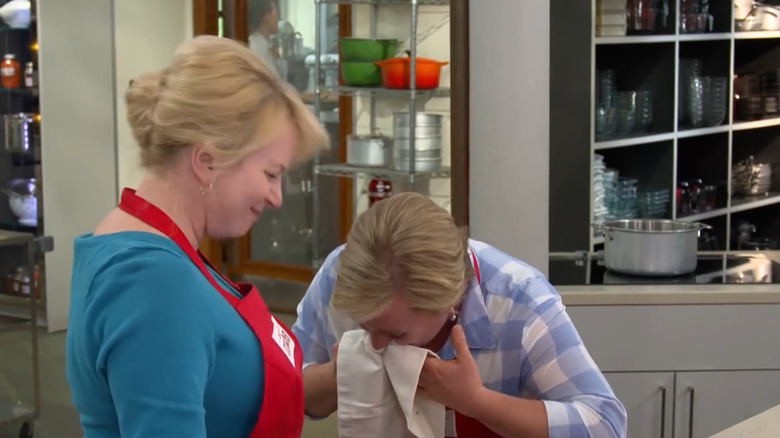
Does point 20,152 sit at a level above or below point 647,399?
above

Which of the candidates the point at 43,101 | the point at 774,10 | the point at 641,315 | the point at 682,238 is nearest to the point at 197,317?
the point at 641,315

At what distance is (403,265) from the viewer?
139cm

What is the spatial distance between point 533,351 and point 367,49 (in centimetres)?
375

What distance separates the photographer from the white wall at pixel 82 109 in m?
5.47

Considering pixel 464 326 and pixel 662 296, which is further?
pixel 662 296

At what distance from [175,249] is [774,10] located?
4.08 meters

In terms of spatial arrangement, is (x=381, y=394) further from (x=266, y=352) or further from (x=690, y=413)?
(x=690, y=413)

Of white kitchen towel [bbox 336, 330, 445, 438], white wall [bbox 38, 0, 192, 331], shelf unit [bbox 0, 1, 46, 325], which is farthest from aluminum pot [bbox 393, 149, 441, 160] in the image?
white kitchen towel [bbox 336, 330, 445, 438]

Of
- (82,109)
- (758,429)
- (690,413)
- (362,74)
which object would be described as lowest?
(690,413)

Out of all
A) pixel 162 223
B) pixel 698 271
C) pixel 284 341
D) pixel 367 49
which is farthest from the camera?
pixel 367 49

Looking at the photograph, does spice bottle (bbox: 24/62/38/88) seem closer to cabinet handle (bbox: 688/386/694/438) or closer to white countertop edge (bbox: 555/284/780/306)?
white countertop edge (bbox: 555/284/780/306)

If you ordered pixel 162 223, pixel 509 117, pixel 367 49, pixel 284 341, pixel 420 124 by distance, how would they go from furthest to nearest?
pixel 367 49, pixel 420 124, pixel 509 117, pixel 284 341, pixel 162 223

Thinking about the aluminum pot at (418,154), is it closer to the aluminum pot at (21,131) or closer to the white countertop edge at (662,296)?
the aluminum pot at (21,131)

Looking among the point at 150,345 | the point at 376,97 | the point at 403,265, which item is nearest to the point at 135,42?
the point at 376,97
